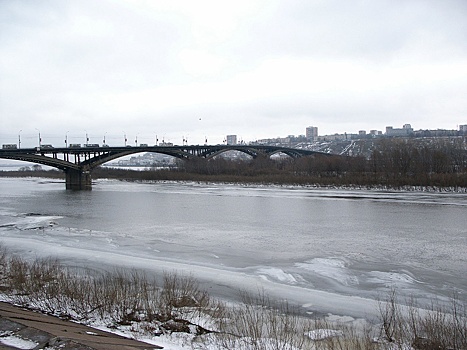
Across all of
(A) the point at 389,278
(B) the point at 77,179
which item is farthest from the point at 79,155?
(A) the point at 389,278

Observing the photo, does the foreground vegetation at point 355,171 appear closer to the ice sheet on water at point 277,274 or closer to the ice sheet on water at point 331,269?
the ice sheet on water at point 331,269

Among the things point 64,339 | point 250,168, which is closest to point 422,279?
point 64,339

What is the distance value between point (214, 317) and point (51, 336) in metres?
3.36

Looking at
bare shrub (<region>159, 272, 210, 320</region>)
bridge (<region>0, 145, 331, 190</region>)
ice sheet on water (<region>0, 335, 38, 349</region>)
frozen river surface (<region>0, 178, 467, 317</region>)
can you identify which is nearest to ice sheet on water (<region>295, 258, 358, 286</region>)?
frozen river surface (<region>0, 178, 467, 317</region>)

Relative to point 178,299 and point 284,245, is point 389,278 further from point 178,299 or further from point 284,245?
point 178,299

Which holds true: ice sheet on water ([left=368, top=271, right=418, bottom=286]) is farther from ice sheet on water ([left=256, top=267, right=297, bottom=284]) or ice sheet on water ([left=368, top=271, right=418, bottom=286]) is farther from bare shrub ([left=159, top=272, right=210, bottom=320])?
bare shrub ([left=159, top=272, right=210, bottom=320])

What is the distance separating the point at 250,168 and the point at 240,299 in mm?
69762

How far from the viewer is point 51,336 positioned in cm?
687

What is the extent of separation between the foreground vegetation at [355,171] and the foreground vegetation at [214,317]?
4310 cm

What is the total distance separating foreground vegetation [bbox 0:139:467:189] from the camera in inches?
2083

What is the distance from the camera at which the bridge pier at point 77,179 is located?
6669 cm

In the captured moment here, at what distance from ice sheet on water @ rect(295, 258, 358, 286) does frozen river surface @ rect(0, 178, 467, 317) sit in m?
0.03

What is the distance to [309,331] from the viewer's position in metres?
8.56

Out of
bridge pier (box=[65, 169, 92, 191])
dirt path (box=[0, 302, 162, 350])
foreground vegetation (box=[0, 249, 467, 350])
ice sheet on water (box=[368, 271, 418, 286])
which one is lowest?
ice sheet on water (box=[368, 271, 418, 286])
